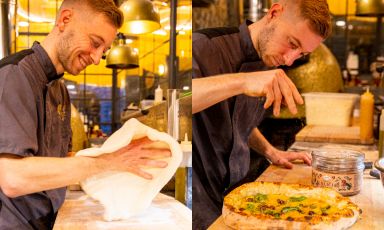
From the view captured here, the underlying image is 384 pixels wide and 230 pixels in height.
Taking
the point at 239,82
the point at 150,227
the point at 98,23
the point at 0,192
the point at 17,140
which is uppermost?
the point at 98,23

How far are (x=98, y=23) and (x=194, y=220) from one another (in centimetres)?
52

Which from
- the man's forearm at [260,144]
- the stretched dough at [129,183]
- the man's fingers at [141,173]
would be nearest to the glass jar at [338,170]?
the man's forearm at [260,144]

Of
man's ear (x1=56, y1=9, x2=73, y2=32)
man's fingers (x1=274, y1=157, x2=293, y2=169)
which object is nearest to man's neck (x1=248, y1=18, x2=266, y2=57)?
man's fingers (x1=274, y1=157, x2=293, y2=169)

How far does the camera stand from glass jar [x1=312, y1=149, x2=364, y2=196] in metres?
0.91

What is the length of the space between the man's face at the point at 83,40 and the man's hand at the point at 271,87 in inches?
17.5

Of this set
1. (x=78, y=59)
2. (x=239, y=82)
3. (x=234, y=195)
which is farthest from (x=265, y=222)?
(x=78, y=59)

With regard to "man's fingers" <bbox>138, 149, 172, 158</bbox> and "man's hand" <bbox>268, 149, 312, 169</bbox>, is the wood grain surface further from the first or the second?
"man's fingers" <bbox>138, 149, 172, 158</bbox>

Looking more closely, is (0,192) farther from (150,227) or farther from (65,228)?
(150,227)

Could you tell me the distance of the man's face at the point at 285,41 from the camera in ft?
2.67

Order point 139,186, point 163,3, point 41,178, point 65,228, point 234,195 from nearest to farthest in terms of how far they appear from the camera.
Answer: point 234,195 → point 41,178 → point 65,228 → point 139,186 → point 163,3

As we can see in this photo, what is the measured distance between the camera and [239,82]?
2.61ft

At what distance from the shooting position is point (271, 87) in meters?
0.79

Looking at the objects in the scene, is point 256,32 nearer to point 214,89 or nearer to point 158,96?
point 214,89

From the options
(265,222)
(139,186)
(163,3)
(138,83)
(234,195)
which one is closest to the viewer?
(265,222)
